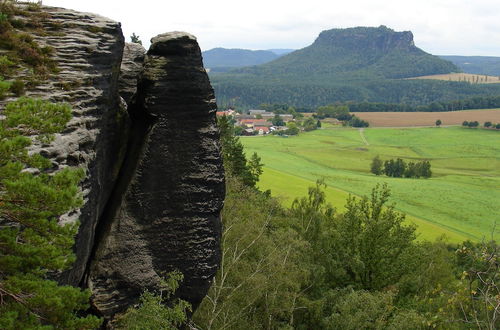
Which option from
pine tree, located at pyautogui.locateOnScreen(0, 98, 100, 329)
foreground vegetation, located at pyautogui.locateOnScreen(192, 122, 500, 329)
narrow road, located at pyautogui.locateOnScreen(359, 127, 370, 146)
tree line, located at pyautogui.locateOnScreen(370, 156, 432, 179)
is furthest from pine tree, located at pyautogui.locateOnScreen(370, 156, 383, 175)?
pine tree, located at pyautogui.locateOnScreen(0, 98, 100, 329)

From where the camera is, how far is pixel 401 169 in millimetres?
109688

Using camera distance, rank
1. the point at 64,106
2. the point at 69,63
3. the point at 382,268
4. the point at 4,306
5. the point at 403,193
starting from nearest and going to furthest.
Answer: the point at 4,306
the point at 64,106
the point at 69,63
the point at 382,268
the point at 403,193

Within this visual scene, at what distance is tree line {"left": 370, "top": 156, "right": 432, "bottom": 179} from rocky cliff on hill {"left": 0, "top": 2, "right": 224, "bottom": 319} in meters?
98.6

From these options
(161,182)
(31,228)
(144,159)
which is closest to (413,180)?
(161,182)

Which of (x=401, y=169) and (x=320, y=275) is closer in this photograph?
(x=320, y=275)

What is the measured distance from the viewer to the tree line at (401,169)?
347ft

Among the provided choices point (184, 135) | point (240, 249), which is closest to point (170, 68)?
point (184, 135)

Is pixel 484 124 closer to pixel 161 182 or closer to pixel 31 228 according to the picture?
pixel 161 182

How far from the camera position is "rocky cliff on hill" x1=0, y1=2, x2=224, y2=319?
42.3ft

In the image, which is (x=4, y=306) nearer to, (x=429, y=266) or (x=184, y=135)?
(x=184, y=135)

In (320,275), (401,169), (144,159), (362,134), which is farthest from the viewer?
(362,134)

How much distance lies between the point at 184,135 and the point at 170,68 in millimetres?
2185

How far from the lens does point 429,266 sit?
32375mm

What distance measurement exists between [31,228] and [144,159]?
19.3ft
